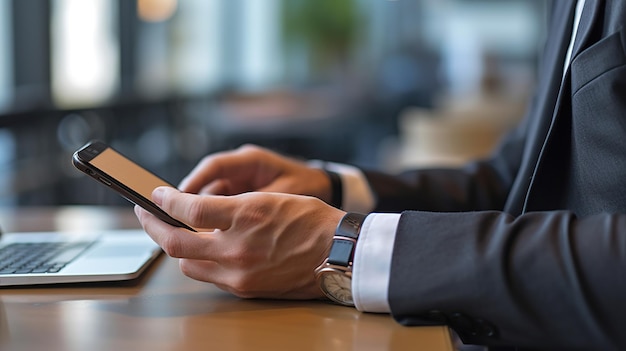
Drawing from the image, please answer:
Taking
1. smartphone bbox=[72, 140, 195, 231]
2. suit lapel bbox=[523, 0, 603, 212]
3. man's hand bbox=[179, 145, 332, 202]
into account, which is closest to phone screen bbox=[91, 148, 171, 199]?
smartphone bbox=[72, 140, 195, 231]

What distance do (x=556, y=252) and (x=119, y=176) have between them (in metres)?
0.41

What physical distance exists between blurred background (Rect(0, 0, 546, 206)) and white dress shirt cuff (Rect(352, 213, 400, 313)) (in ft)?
5.95

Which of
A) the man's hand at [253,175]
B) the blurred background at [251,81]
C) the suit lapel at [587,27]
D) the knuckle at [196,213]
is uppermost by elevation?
the suit lapel at [587,27]

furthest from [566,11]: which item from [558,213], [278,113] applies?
[278,113]

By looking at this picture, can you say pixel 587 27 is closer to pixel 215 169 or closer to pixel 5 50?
pixel 215 169

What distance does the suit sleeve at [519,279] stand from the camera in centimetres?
63

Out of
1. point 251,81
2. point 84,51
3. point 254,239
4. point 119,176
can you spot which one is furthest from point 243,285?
point 251,81

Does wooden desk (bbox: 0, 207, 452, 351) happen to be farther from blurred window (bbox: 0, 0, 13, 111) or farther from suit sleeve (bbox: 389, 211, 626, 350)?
blurred window (bbox: 0, 0, 13, 111)

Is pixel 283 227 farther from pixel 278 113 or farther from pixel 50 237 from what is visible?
pixel 278 113

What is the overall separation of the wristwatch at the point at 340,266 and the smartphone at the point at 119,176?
14 cm

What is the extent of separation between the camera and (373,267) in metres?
0.69

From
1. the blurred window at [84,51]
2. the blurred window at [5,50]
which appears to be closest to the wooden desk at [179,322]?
the blurred window at [84,51]

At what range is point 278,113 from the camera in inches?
256

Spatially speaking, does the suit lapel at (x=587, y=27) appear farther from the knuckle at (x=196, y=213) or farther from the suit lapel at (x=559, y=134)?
the knuckle at (x=196, y=213)
